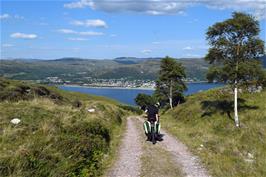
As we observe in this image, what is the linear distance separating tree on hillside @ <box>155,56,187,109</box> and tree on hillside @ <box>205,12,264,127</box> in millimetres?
38069

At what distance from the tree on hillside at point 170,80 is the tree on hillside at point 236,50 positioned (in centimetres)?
3807

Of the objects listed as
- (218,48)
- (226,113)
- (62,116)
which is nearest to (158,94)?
(226,113)

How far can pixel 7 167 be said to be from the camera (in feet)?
31.4

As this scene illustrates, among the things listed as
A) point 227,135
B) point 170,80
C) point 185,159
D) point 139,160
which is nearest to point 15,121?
point 139,160

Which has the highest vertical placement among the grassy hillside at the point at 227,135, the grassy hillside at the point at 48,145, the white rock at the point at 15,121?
the white rock at the point at 15,121

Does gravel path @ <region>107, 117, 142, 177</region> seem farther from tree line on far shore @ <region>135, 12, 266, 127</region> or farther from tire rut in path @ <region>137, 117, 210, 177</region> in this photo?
tree line on far shore @ <region>135, 12, 266, 127</region>

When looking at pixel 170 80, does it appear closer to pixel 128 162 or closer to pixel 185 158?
pixel 185 158

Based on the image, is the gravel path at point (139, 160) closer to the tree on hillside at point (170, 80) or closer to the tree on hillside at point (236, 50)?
the tree on hillside at point (236, 50)

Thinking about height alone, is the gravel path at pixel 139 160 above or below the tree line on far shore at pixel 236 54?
below

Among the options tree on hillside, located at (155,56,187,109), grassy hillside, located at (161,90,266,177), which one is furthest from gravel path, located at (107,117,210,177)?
tree on hillside, located at (155,56,187,109)

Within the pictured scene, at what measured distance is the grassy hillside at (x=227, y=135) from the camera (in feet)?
44.7

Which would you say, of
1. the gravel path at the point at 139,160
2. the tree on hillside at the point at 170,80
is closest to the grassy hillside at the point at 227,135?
the gravel path at the point at 139,160

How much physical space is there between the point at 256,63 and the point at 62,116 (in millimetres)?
18449

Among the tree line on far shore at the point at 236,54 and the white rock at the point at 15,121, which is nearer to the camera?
the white rock at the point at 15,121
